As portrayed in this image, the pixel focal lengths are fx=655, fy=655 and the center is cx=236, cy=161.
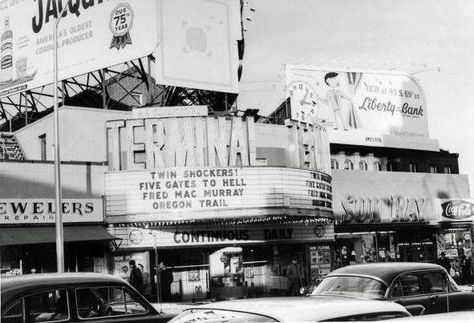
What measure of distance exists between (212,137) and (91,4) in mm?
10244

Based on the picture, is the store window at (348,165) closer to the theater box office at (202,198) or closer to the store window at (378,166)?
the store window at (378,166)

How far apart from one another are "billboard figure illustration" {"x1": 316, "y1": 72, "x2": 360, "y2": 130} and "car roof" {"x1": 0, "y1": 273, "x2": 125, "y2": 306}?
31.9m

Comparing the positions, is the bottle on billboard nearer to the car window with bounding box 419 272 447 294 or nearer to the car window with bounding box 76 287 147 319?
the car window with bounding box 419 272 447 294

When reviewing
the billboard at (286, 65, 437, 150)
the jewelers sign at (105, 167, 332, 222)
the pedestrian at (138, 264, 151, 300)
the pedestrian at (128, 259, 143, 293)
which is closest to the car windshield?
the pedestrian at (128, 259, 143, 293)

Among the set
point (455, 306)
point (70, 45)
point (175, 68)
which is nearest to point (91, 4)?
point (70, 45)

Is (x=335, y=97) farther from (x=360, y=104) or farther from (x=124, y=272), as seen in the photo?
(x=124, y=272)

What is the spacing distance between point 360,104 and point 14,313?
35346 mm

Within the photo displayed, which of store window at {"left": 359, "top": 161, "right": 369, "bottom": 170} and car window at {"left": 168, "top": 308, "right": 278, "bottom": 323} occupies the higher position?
store window at {"left": 359, "top": 161, "right": 369, "bottom": 170}

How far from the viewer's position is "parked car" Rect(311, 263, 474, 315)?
10328 millimetres

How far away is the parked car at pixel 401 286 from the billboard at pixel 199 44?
1808 cm

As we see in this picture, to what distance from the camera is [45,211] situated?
21031mm

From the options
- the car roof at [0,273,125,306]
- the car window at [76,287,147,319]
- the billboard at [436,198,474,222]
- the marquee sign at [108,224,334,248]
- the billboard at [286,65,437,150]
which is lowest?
the car window at [76,287,147,319]

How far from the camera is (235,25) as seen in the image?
98.3ft

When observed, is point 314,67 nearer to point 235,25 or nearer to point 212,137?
point 235,25
